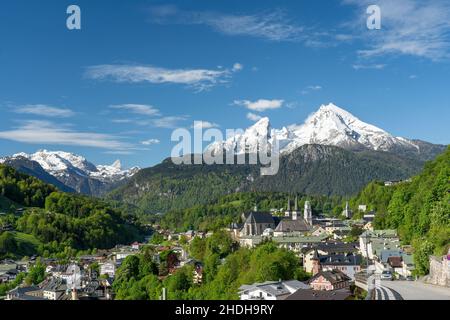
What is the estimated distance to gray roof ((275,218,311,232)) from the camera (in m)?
91.8

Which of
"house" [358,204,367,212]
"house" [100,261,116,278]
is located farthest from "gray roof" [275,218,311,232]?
"house" [100,261,116,278]

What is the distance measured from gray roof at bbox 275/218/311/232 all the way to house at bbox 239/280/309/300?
55.0 meters

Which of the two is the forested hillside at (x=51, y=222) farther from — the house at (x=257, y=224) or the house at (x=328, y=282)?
the house at (x=328, y=282)

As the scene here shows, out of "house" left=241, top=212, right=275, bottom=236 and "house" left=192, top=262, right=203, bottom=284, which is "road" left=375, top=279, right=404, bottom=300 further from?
"house" left=241, top=212, right=275, bottom=236

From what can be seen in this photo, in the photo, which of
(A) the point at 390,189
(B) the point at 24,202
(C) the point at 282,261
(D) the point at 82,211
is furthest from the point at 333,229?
(B) the point at 24,202

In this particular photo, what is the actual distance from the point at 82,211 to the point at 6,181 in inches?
926

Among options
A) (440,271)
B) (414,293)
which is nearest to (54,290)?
(440,271)

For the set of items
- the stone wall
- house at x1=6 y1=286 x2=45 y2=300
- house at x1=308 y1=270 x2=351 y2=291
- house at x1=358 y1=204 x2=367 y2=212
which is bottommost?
house at x1=6 y1=286 x2=45 y2=300

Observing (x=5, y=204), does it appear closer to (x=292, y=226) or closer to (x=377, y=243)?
(x=292, y=226)

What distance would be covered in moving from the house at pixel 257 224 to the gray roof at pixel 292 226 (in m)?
4.25

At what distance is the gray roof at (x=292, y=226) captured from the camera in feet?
301

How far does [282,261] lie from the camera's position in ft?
145

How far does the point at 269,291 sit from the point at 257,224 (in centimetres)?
6354
